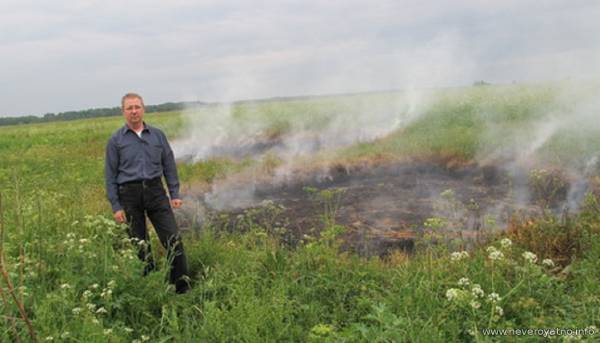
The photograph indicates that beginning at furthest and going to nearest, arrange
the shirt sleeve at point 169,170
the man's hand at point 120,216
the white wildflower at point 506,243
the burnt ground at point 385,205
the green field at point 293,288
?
the burnt ground at point 385,205, the shirt sleeve at point 169,170, the man's hand at point 120,216, the white wildflower at point 506,243, the green field at point 293,288

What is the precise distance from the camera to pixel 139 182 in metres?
4.64

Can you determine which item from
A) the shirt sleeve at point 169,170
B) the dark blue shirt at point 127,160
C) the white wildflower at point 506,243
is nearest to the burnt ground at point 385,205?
the shirt sleeve at point 169,170

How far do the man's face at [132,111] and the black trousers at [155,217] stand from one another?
65cm

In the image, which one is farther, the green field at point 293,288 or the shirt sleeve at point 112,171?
the shirt sleeve at point 112,171

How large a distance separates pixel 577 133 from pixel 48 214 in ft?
37.4

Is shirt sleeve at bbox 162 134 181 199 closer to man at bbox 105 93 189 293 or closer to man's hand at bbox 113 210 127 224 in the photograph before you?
man at bbox 105 93 189 293

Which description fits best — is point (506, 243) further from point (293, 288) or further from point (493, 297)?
point (293, 288)

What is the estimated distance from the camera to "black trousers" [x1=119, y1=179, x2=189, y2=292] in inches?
183

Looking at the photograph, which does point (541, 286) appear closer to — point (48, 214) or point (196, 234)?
point (196, 234)

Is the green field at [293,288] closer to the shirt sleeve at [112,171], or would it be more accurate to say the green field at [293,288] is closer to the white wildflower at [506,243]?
the white wildflower at [506,243]

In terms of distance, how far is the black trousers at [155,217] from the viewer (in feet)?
15.2

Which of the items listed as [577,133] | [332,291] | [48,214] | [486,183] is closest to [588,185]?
[486,183]

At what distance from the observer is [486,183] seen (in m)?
8.75

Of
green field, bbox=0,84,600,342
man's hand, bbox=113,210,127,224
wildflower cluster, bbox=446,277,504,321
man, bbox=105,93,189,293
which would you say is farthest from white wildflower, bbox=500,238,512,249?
man's hand, bbox=113,210,127,224
